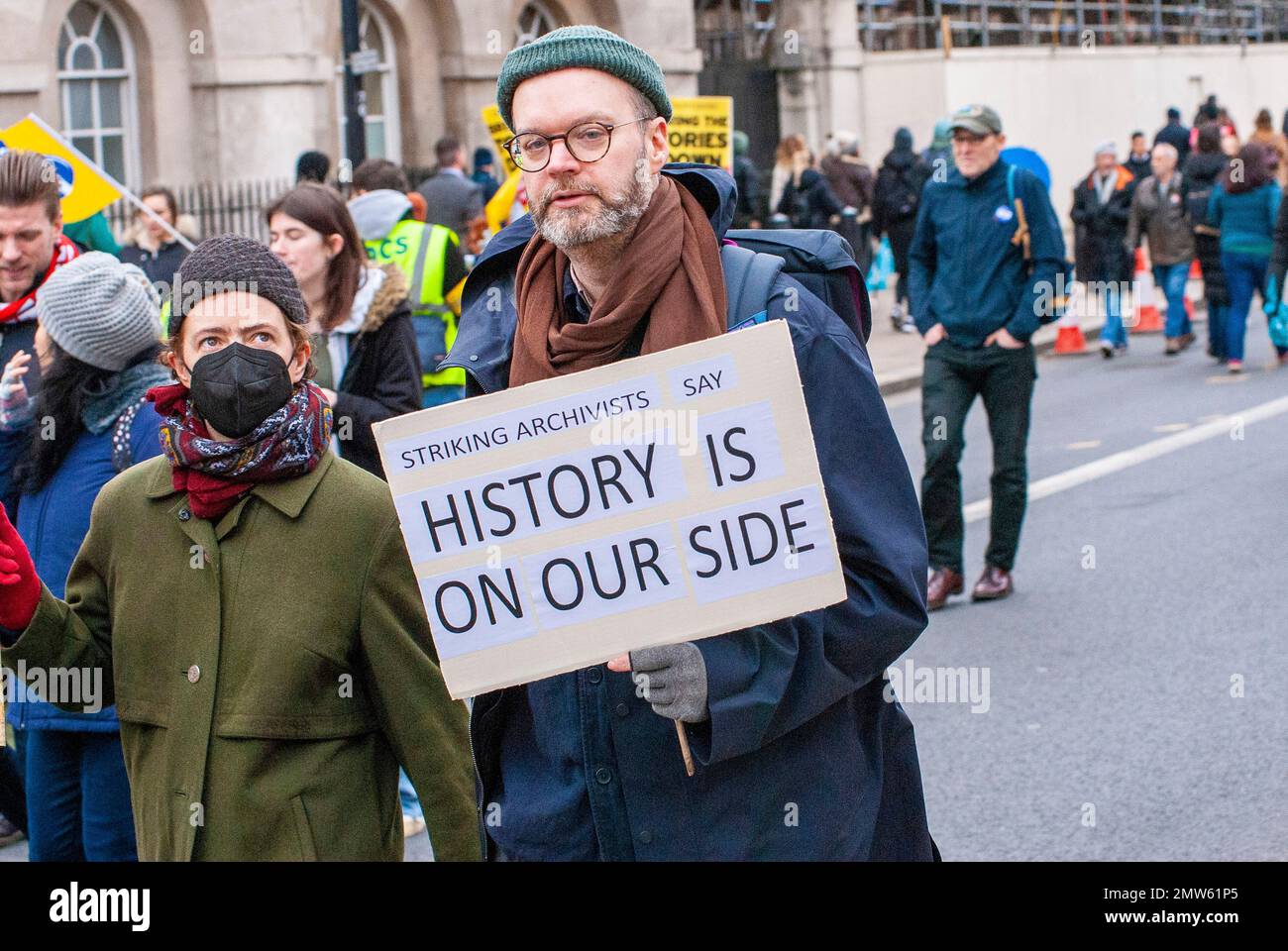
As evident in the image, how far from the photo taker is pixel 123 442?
4.40 meters

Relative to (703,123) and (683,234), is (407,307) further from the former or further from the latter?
(703,123)

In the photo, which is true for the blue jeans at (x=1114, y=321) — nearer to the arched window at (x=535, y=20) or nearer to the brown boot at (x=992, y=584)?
the arched window at (x=535, y=20)

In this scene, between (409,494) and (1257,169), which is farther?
(1257,169)

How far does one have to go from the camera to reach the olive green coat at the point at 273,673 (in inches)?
132

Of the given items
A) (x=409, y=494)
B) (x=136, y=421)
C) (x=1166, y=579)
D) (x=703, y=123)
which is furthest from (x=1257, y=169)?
(x=409, y=494)

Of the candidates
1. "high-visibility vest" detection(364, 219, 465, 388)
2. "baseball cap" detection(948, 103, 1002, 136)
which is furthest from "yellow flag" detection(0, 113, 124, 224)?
"baseball cap" detection(948, 103, 1002, 136)

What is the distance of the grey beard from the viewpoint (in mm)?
2926

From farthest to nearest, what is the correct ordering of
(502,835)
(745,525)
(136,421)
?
(136,421) → (502,835) → (745,525)

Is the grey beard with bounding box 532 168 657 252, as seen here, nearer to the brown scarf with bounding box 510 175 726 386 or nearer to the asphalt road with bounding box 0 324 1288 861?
the brown scarf with bounding box 510 175 726 386

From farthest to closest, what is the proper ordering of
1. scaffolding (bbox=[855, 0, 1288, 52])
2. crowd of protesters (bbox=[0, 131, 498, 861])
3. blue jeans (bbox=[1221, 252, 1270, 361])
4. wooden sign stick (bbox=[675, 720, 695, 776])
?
1. scaffolding (bbox=[855, 0, 1288, 52])
2. blue jeans (bbox=[1221, 252, 1270, 361])
3. crowd of protesters (bbox=[0, 131, 498, 861])
4. wooden sign stick (bbox=[675, 720, 695, 776])

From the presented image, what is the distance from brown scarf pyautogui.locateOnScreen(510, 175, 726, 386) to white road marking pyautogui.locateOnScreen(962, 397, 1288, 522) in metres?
7.29

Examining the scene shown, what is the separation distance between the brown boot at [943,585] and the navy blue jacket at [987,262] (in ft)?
3.25

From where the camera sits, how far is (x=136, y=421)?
173 inches

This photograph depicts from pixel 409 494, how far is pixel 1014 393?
5952 millimetres
